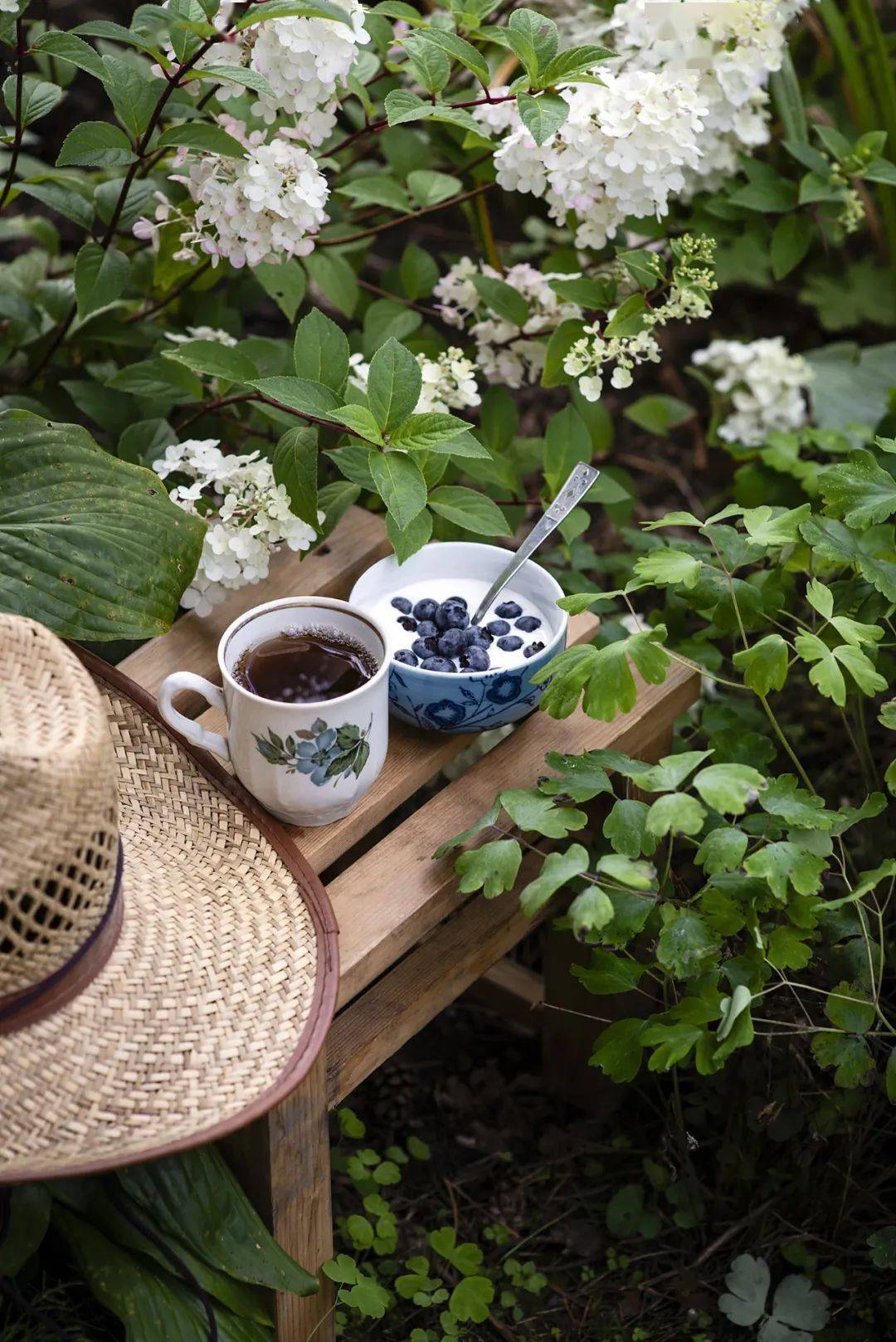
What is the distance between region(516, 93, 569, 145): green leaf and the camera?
1214 mm

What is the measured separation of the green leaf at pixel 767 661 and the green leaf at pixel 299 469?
0.45m

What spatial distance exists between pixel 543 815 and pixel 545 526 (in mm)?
290

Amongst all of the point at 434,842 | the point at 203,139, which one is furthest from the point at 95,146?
the point at 434,842

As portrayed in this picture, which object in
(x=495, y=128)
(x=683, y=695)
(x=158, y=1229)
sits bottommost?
(x=158, y=1229)

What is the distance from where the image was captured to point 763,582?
1.38 m

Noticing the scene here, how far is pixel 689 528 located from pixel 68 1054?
4.34 ft

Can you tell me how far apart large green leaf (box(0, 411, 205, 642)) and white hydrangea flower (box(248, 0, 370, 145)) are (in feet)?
1.26

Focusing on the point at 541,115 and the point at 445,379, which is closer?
the point at 541,115

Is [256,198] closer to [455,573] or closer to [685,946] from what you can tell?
[455,573]

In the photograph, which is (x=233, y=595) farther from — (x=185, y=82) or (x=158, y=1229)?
(x=158, y=1229)

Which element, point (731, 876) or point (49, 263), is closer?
point (731, 876)

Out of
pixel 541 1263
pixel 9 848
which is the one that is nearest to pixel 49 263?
pixel 9 848

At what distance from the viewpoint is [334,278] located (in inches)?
61.7

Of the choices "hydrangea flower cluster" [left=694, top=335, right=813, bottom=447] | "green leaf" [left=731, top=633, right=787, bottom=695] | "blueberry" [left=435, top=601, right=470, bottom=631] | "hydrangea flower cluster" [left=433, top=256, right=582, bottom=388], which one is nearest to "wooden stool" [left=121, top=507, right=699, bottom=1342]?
"blueberry" [left=435, top=601, right=470, bottom=631]
